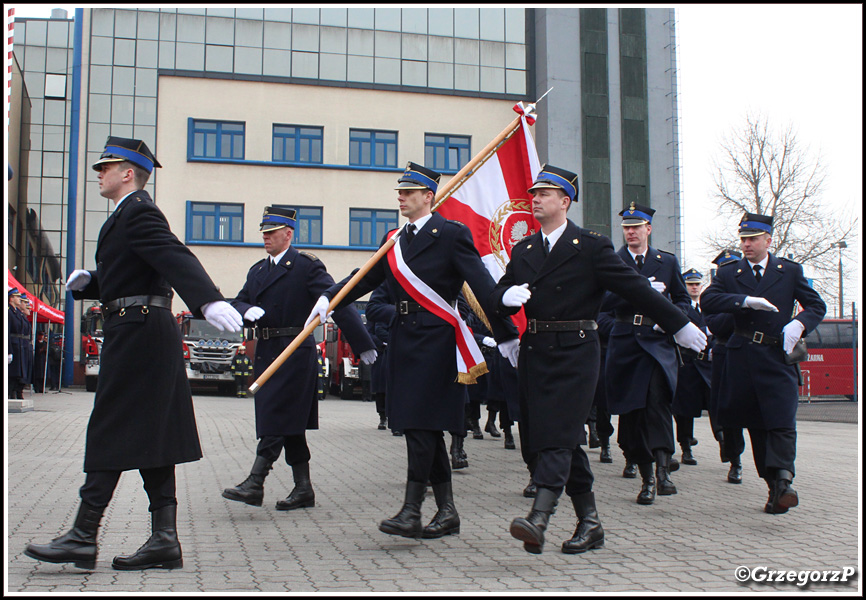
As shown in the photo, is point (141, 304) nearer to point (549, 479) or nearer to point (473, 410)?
point (549, 479)

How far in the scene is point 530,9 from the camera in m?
39.1

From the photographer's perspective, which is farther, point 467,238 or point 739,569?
point 467,238

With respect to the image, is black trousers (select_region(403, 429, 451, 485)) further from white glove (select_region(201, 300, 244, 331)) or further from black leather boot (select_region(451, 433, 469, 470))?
black leather boot (select_region(451, 433, 469, 470))

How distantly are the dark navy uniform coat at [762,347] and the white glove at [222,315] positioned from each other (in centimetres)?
403

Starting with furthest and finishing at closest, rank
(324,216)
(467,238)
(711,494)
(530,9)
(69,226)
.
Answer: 1. (530,9)
2. (324,216)
3. (69,226)
4. (711,494)
5. (467,238)

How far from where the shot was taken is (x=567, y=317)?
16.7ft

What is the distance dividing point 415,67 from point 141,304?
3256 centimetres

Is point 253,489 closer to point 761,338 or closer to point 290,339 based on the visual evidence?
point 290,339

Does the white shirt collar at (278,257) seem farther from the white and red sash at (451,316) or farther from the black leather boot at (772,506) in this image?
the black leather boot at (772,506)

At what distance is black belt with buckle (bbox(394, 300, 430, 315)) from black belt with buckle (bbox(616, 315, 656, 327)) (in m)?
2.59

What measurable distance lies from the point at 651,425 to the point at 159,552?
4.12 m

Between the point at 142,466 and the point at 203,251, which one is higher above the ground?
the point at 203,251

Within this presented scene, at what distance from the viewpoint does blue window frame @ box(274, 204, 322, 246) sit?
112ft

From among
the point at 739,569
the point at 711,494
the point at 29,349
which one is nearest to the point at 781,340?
the point at 711,494
